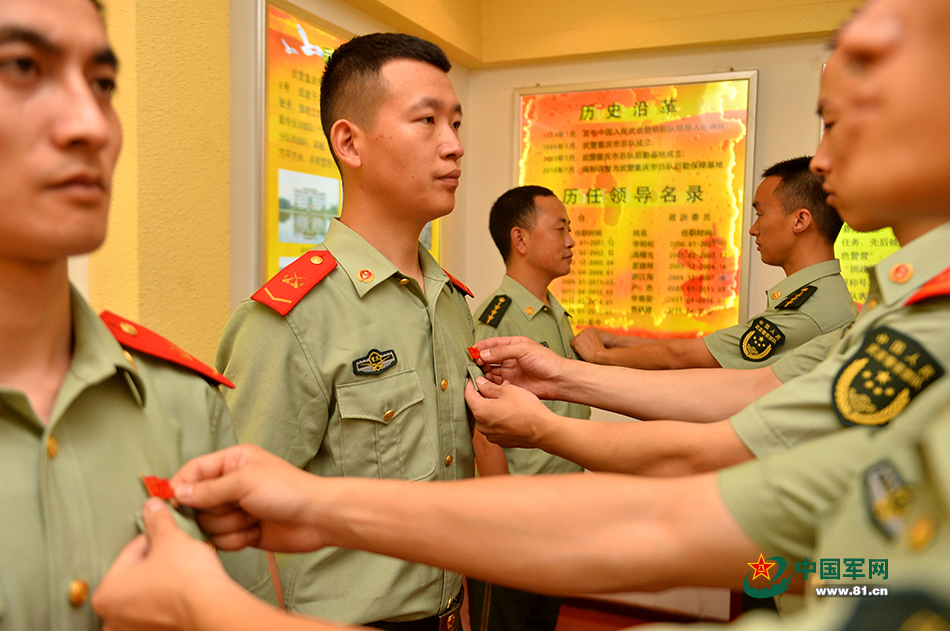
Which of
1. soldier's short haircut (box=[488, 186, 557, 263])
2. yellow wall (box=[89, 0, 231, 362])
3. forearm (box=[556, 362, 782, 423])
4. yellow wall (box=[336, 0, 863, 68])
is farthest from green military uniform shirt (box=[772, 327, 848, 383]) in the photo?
yellow wall (box=[336, 0, 863, 68])

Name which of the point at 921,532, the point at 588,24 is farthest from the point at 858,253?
the point at 921,532

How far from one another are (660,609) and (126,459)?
9.95ft

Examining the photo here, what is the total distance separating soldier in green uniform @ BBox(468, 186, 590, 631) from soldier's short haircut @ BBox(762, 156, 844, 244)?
0.93 m

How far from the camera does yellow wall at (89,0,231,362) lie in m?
1.62

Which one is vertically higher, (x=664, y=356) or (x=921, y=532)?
(x=921, y=532)

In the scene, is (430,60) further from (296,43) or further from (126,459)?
(126,459)

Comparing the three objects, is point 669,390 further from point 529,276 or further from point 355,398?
point 529,276

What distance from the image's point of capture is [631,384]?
1.75 metres

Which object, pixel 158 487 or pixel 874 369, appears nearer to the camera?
pixel 158 487

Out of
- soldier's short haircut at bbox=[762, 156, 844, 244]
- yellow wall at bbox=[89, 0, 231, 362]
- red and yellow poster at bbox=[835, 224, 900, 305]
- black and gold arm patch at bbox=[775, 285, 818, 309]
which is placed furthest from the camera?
red and yellow poster at bbox=[835, 224, 900, 305]

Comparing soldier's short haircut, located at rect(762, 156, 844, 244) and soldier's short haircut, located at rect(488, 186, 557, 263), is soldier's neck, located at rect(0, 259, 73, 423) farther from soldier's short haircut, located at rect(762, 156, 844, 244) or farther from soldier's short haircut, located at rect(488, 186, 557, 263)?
soldier's short haircut, located at rect(762, 156, 844, 244)

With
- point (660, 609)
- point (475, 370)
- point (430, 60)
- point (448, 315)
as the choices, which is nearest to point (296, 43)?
point (430, 60)

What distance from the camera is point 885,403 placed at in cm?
87

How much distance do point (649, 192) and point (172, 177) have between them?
2415mm
